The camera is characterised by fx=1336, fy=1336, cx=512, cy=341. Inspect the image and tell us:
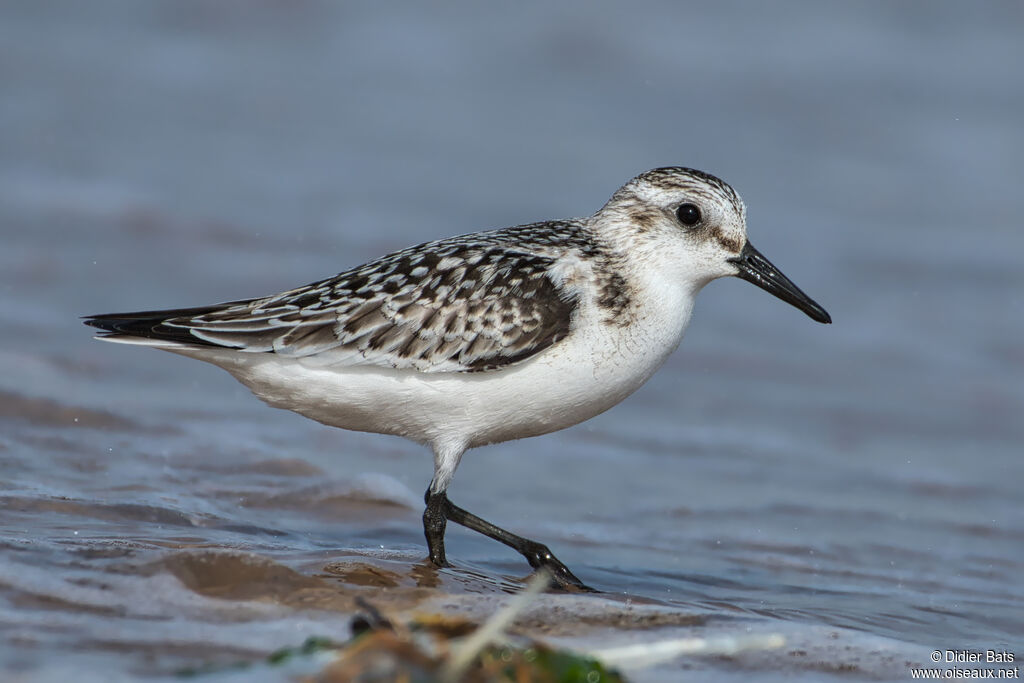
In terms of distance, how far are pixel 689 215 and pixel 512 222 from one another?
5699 millimetres

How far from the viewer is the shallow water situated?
561cm

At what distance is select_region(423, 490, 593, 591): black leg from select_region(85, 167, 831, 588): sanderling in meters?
0.02

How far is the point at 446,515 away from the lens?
6500 mm

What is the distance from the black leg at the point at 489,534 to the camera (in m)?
6.30

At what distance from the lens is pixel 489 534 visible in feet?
21.5

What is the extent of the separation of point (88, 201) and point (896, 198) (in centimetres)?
773

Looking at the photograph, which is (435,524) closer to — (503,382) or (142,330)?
(503,382)

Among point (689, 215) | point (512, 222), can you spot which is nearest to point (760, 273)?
point (689, 215)

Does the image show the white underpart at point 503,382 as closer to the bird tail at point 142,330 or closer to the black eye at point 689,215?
the bird tail at point 142,330

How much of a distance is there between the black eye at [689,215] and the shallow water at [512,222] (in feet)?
5.82

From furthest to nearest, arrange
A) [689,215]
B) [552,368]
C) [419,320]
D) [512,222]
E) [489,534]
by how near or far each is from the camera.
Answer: [512,222] → [489,534] → [689,215] → [419,320] → [552,368]

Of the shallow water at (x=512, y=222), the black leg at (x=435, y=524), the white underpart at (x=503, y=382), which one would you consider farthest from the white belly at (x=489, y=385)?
the shallow water at (x=512, y=222)

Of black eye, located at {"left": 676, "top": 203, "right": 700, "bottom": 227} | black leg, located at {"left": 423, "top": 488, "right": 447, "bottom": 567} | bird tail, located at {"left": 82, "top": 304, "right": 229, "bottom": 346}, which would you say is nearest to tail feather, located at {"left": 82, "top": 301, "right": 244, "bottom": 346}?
bird tail, located at {"left": 82, "top": 304, "right": 229, "bottom": 346}

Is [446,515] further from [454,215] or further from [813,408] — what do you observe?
[454,215]
